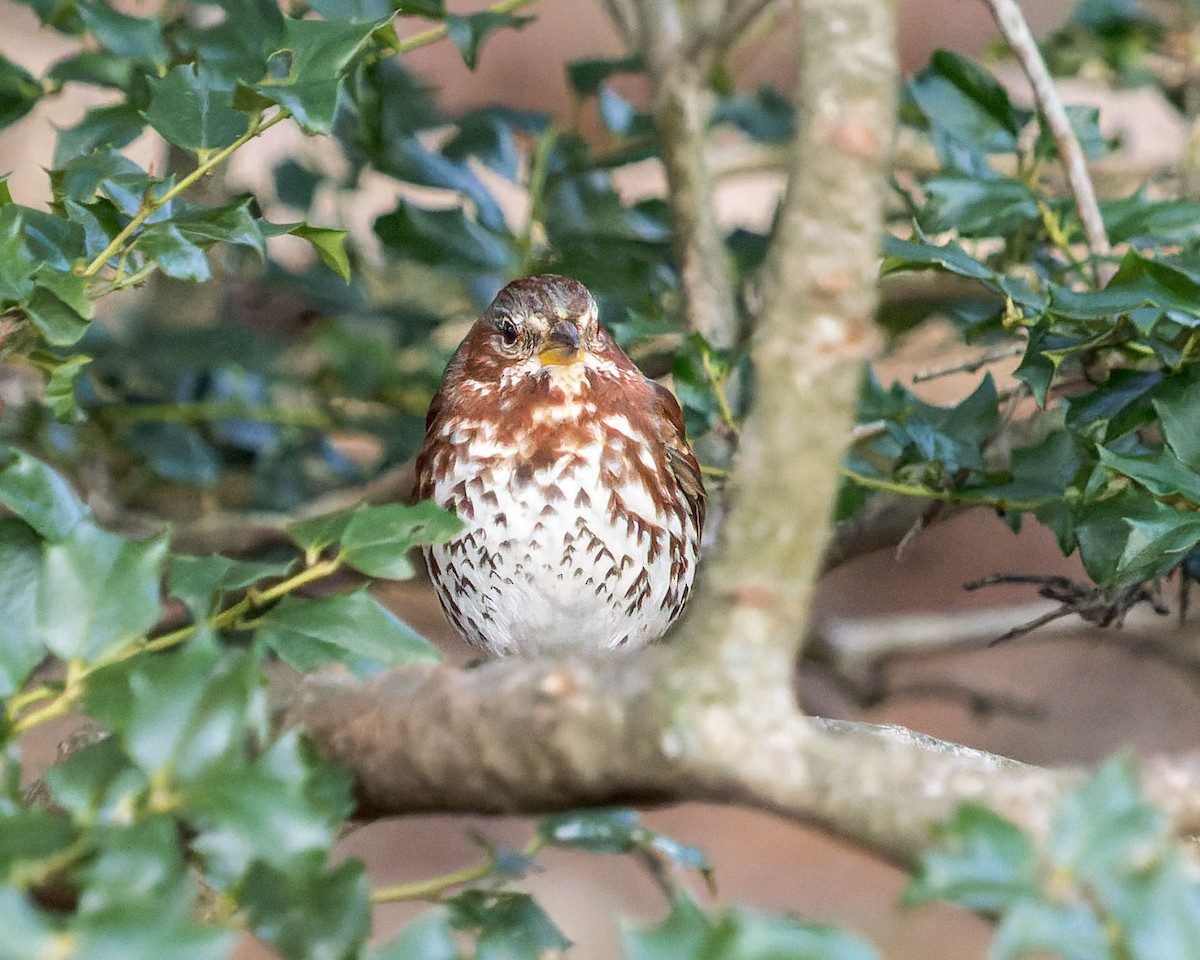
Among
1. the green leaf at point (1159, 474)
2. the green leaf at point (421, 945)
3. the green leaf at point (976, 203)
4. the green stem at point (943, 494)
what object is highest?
the green leaf at point (976, 203)

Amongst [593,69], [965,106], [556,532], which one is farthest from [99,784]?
[593,69]

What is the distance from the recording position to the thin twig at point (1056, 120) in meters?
1.96

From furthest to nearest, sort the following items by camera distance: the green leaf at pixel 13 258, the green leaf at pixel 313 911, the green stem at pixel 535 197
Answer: the green stem at pixel 535 197 < the green leaf at pixel 13 258 < the green leaf at pixel 313 911

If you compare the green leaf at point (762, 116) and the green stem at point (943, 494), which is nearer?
the green stem at point (943, 494)

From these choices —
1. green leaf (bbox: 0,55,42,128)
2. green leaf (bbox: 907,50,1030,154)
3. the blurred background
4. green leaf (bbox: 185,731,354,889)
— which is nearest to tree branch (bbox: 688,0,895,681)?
green leaf (bbox: 185,731,354,889)

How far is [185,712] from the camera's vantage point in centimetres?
97

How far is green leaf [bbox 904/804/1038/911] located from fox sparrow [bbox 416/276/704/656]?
1.17m

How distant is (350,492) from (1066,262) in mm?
1437

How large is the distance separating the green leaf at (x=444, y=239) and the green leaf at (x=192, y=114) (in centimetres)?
88

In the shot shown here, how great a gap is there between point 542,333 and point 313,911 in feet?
4.00

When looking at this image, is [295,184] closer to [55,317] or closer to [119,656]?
[55,317]

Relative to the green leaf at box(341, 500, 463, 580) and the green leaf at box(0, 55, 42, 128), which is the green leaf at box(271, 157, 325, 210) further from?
the green leaf at box(341, 500, 463, 580)

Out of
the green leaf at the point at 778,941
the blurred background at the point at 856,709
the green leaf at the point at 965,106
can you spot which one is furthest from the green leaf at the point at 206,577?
the blurred background at the point at 856,709

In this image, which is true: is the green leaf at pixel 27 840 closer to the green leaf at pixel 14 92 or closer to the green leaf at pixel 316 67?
the green leaf at pixel 316 67
